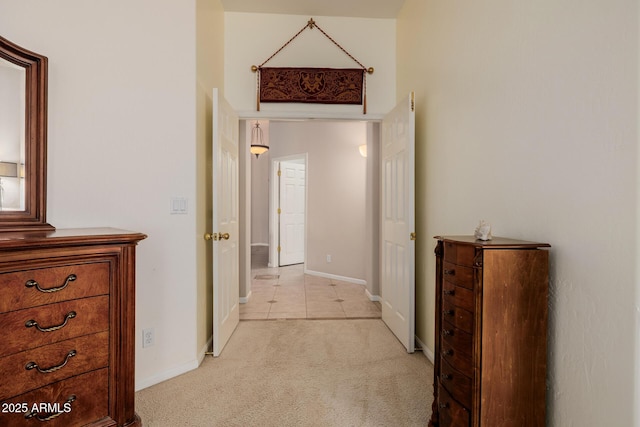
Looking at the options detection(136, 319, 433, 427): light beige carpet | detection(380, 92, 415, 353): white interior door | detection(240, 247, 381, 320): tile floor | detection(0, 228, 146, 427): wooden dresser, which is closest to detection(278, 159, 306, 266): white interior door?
detection(240, 247, 381, 320): tile floor

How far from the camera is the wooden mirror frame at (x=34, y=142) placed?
1855mm

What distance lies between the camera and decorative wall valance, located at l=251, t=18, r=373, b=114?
132 inches

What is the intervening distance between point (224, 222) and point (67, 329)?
1.42m

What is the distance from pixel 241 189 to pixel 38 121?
2.38 meters

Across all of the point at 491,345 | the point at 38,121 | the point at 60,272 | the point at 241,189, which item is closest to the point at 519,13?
the point at 491,345

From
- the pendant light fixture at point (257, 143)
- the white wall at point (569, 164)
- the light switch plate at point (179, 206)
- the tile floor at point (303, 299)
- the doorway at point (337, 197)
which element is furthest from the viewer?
the pendant light fixture at point (257, 143)

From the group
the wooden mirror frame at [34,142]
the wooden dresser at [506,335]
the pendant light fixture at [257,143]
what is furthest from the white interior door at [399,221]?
the pendant light fixture at [257,143]

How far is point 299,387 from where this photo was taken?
222 centimetres

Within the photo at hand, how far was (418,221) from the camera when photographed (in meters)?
2.97

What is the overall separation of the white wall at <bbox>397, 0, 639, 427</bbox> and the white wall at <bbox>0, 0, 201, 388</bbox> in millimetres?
1831

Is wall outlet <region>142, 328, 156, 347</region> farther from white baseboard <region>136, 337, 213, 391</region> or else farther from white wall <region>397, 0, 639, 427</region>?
white wall <region>397, 0, 639, 427</region>

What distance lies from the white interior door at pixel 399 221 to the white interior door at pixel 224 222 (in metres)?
1.41

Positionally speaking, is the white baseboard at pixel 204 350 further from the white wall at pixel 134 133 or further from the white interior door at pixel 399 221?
the white interior door at pixel 399 221

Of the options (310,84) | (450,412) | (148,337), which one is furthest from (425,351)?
(310,84)
